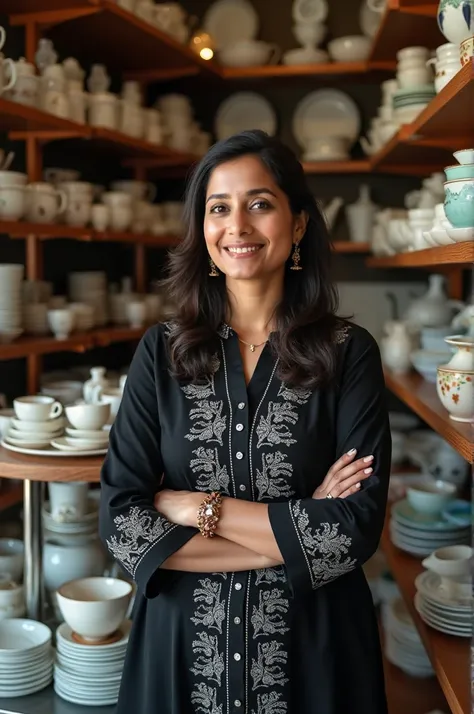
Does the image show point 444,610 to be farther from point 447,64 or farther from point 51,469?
point 447,64

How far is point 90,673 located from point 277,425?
0.91 meters

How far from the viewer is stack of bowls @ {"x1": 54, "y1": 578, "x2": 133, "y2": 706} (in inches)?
80.1

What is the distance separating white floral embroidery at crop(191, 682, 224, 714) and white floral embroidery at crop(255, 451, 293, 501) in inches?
13.6

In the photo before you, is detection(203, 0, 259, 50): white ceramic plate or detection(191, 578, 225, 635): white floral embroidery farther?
detection(203, 0, 259, 50): white ceramic plate

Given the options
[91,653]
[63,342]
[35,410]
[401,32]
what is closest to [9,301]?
[63,342]

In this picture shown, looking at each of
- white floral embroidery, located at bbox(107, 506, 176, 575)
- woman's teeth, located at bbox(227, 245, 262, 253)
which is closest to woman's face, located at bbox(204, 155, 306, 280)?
woman's teeth, located at bbox(227, 245, 262, 253)

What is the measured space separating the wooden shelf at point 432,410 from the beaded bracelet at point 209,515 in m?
0.44

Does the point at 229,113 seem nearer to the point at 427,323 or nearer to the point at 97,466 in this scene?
the point at 427,323

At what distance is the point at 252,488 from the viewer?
1538 millimetres

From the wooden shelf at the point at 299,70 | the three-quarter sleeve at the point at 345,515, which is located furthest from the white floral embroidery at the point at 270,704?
the wooden shelf at the point at 299,70

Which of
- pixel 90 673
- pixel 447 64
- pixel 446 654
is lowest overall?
pixel 90 673

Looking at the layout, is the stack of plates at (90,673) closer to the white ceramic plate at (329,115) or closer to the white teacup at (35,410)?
the white teacup at (35,410)

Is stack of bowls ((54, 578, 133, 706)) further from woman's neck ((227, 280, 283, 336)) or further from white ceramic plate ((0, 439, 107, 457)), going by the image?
woman's neck ((227, 280, 283, 336))

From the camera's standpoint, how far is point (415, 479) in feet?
10.5
